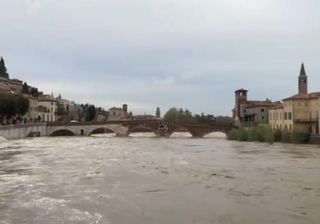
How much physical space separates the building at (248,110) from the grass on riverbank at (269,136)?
70.3 feet

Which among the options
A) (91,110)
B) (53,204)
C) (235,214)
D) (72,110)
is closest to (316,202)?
(235,214)

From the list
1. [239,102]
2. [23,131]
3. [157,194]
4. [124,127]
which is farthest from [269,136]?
[239,102]

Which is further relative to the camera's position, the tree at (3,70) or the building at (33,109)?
the tree at (3,70)

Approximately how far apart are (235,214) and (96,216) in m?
3.55

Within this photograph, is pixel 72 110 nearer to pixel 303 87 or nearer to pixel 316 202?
pixel 303 87

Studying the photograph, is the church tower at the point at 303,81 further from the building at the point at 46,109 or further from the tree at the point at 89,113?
the tree at the point at 89,113

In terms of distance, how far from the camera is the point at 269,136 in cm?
5719

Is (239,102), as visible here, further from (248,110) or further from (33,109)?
(33,109)

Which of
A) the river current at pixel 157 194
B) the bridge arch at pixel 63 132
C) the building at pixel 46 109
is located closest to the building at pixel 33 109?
the building at pixel 46 109

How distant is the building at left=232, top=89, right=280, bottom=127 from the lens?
298ft

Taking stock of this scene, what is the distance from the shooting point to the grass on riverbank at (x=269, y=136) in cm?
5434

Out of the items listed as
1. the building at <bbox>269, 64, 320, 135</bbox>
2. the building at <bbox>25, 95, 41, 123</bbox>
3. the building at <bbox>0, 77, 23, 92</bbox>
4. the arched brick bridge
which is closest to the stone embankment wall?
the arched brick bridge

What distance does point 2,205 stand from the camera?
14656 millimetres

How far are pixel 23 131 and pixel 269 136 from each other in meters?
34.5
